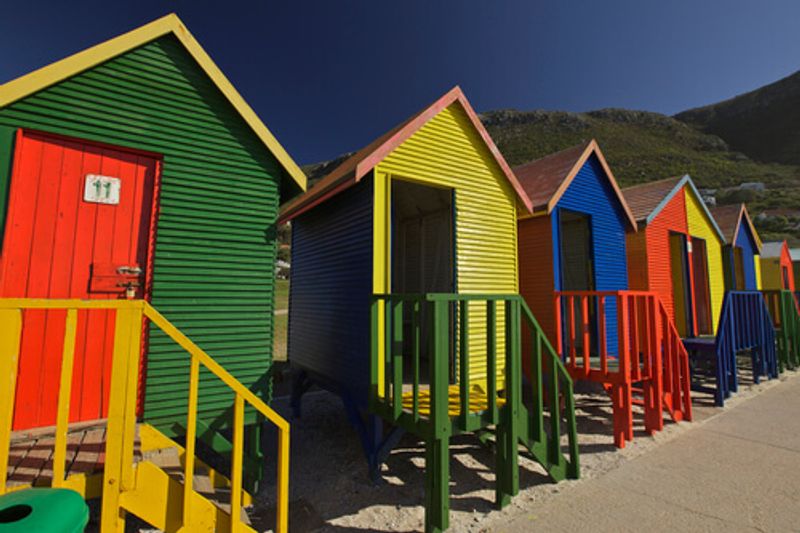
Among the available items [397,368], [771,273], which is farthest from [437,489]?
[771,273]

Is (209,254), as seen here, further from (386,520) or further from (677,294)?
(677,294)

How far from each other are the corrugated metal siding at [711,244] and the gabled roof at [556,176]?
408 cm

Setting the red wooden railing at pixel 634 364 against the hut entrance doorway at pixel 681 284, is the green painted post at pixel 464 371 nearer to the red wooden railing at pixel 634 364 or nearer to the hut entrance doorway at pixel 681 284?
the red wooden railing at pixel 634 364

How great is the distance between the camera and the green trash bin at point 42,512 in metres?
1.67

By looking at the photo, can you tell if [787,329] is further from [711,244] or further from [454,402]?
[454,402]

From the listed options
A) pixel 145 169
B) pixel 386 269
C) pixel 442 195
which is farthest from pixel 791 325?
pixel 145 169

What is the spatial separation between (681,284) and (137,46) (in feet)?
45.1

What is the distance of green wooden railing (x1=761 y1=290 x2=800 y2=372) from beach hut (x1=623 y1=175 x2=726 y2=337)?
61.6 inches

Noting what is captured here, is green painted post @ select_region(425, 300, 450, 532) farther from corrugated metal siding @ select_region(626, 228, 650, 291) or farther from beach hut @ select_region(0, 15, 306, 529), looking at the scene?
corrugated metal siding @ select_region(626, 228, 650, 291)

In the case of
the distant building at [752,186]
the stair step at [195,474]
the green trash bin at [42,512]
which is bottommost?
the stair step at [195,474]

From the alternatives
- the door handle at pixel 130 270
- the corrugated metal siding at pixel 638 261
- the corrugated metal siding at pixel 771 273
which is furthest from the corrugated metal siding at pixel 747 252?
the door handle at pixel 130 270

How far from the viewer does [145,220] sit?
4598 mm

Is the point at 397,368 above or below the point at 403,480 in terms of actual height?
above

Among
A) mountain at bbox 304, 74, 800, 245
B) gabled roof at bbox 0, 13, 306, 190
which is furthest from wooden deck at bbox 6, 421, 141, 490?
mountain at bbox 304, 74, 800, 245
